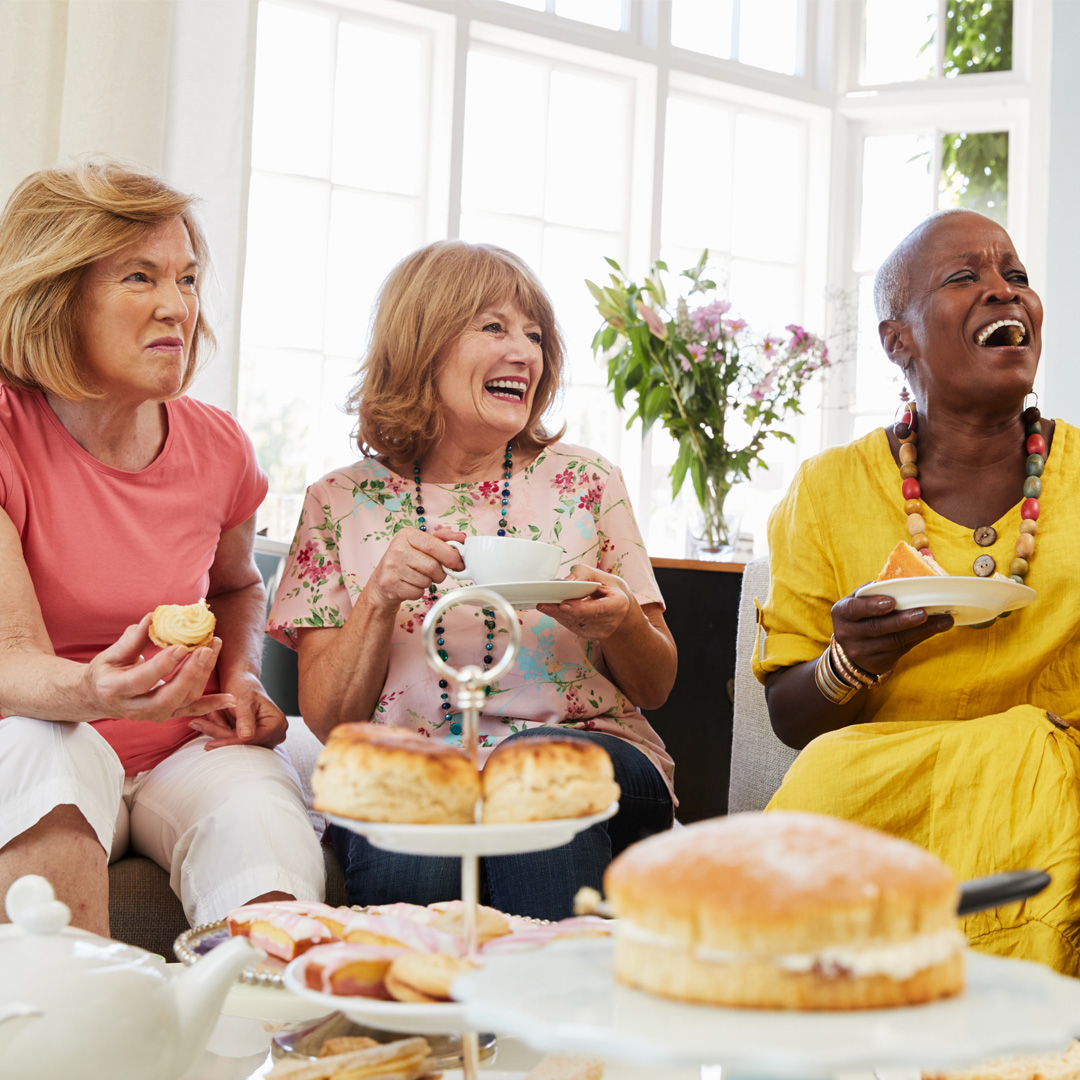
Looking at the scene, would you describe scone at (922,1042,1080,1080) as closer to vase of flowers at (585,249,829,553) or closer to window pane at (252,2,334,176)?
vase of flowers at (585,249,829,553)

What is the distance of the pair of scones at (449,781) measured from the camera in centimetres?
66

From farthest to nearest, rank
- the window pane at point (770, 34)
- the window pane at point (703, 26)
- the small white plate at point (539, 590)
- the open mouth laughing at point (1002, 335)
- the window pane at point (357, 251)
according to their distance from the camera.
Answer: the window pane at point (770, 34) → the window pane at point (703, 26) → the window pane at point (357, 251) → the open mouth laughing at point (1002, 335) → the small white plate at point (539, 590)

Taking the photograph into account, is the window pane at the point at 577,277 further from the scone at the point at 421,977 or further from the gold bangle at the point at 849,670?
the scone at the point at 421,977

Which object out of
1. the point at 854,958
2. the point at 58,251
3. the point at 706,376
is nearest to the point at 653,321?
the point at 706,376

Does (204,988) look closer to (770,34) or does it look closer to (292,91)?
(292,91)

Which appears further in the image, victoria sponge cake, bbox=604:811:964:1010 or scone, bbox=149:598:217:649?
scone, bbox=149:598:217:649

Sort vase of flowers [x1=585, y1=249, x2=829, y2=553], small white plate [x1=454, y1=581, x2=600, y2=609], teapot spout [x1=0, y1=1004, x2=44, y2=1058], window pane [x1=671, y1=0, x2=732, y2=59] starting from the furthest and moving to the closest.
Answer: window pane [x1=671, y1=0, x2=732, y2=59] < vase of flowers [x1=585, y1=249, x2=829, y2=553] < small white plate [x1=454, y1=581, x2=600, y2=609] < teapot spout [x1=0, y1=1004, x2=44, y2=1058]

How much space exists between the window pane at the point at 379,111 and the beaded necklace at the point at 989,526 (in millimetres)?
2307

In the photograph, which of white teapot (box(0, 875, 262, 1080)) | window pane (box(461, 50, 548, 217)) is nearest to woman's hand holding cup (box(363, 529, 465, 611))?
white teapot (box(0, 875, 262, 1080))

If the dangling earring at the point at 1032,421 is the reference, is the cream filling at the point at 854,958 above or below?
below

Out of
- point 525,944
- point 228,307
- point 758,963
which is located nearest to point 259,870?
point 525,944

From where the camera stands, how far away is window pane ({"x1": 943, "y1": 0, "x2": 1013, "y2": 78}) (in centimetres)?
402

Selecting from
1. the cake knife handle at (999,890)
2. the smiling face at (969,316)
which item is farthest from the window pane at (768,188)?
the cake knife handle at (999,890)

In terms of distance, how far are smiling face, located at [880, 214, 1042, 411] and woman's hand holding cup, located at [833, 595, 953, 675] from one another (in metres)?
0.41
